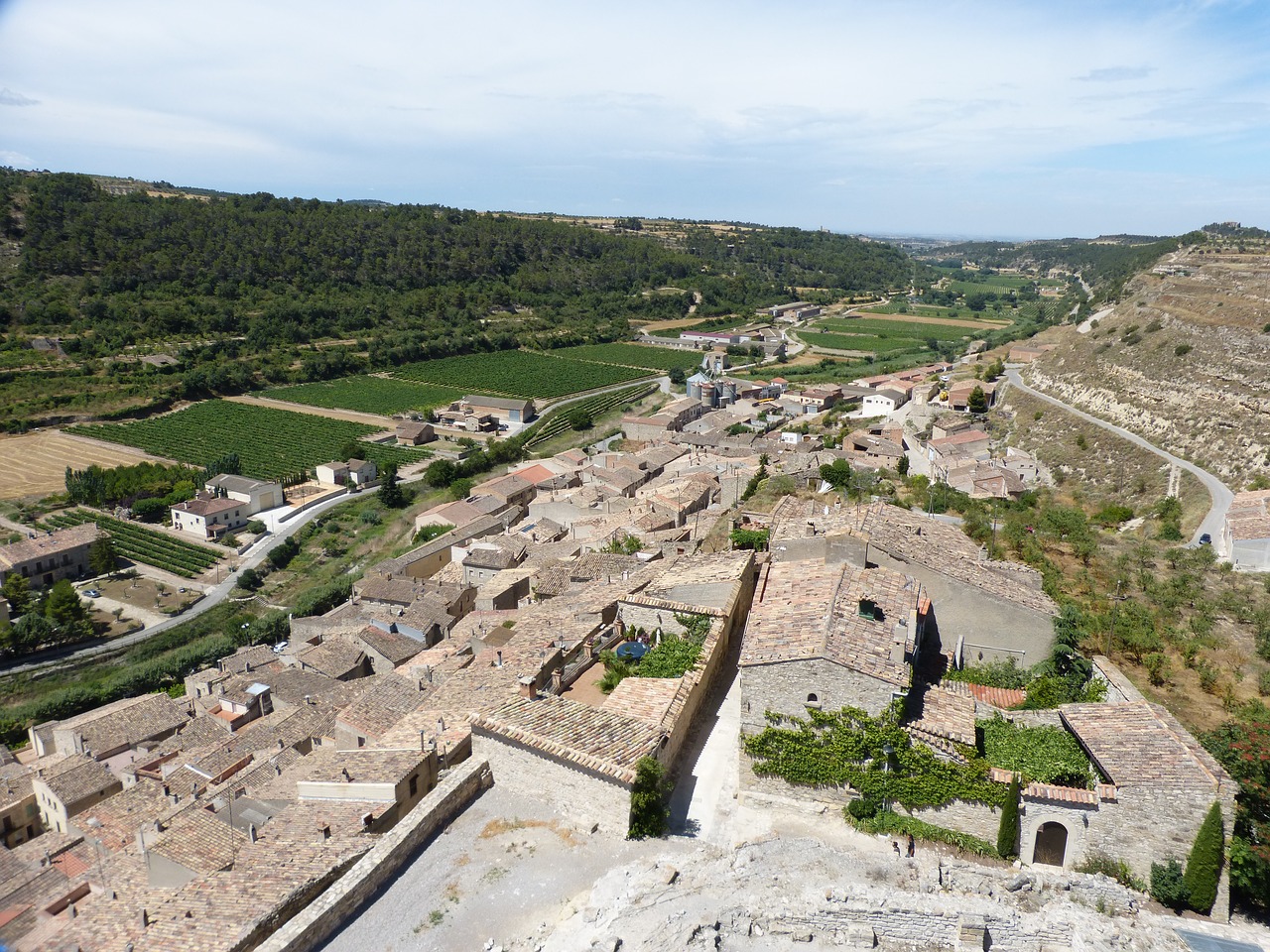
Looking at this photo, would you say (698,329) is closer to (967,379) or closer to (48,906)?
(967,379)

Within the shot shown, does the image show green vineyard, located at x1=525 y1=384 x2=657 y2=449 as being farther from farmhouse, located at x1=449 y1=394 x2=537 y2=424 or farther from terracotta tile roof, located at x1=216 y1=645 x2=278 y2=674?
terracotta tile roof, located at x1=216 y1=645 x2=278 y2=674

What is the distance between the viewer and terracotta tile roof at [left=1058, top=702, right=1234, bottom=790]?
33.4 ft

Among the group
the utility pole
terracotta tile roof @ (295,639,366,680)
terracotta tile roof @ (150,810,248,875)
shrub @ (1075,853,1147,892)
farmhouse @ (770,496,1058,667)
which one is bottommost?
terracotta tile roof @ (295,639,366,680)

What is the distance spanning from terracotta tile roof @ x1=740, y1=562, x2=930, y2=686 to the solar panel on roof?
13.7ft

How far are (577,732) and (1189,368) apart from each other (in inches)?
1576

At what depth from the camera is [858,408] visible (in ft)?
175

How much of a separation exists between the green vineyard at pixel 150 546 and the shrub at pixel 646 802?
109ft

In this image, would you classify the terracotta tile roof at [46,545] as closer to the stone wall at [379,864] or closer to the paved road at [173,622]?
the paved road at [173,622]

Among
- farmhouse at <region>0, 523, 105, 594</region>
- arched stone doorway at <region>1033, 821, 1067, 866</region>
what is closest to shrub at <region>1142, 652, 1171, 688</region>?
arched stone doorway at <region>1033, 821, 1067, 866</region>

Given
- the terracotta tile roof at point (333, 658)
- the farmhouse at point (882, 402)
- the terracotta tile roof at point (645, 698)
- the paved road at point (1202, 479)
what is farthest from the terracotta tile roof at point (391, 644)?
the farmhouse at point (882, 402)

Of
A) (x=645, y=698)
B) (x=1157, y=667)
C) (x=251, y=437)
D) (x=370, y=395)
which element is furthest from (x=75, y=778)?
(x=370, y=395)

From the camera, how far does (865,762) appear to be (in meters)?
11.1

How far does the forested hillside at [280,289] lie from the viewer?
2832 inches

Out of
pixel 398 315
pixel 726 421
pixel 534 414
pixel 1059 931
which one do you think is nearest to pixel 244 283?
pixel 398 315
